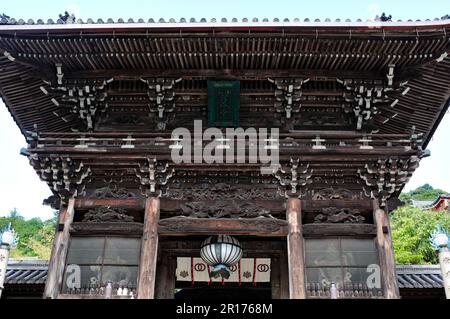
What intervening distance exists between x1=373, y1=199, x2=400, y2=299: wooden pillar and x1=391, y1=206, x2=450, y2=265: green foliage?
22390 mm

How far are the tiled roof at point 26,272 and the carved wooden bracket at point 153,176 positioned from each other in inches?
158

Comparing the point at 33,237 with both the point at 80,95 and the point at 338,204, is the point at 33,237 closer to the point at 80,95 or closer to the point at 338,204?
the point at 80,95

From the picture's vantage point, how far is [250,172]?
986 cm

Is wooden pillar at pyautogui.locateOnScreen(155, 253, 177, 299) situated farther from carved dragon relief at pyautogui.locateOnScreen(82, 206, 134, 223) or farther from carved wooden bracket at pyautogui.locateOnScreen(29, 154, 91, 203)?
carved wooden bracket at pyautogui.locateOnScreen(29, 154, 91, 203)

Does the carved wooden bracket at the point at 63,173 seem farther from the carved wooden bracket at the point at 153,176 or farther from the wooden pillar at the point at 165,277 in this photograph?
the wooden pillar at the point at 165,277

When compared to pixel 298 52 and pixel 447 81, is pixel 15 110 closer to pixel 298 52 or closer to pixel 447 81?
pixel 298 52

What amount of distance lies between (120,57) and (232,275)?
21.4ft

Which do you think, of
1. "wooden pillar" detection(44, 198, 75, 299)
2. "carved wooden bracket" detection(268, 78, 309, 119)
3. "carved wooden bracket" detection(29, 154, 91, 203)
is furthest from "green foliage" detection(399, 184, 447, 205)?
"wooden pillar" detection(44, 198, 75, 299)

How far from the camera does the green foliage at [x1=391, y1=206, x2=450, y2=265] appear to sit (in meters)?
31.5

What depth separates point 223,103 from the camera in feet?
34.6

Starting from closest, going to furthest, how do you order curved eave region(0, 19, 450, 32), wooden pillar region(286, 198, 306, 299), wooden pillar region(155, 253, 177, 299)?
wooden pillar region(286, 198, 306, 299) → curved eave region(0, 19, 450, 32) → wooden pillar region(155, 253, 177, 299)

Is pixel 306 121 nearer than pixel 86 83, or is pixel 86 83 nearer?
pixel 86 83

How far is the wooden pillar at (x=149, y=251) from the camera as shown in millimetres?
8797

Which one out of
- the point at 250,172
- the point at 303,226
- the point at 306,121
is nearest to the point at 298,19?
the point at 306,121
